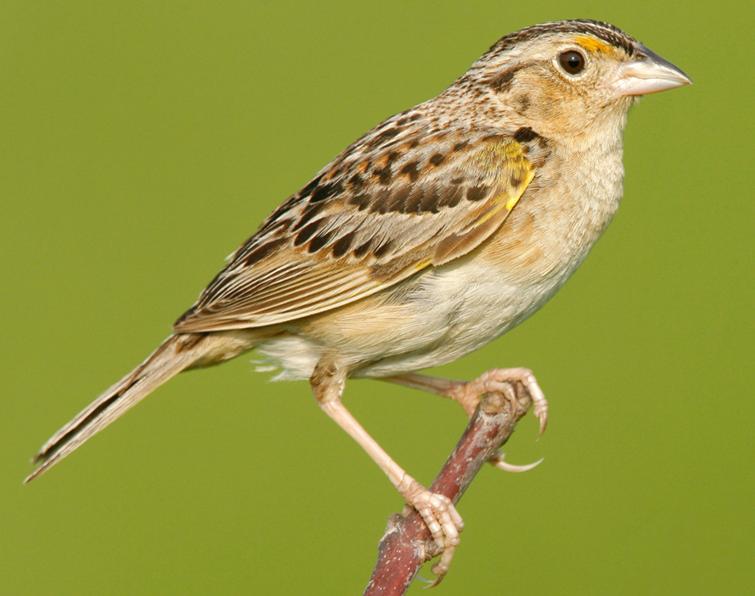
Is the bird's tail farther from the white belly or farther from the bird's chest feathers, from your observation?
the bird's chest feathers

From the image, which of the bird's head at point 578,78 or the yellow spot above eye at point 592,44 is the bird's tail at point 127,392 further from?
the yellow spot above eye at point 592,44

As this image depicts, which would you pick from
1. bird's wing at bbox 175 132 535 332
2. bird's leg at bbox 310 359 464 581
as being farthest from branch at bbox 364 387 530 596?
bird's wing at bbox 175 132 535 332

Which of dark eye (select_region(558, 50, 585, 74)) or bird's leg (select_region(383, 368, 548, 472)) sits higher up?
dark eye (select_region(558, 50, 585, 74))

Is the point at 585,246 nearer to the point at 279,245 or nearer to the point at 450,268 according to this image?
the point at 450,268

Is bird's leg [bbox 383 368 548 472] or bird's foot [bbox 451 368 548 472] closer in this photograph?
bird's foot [bbox 451 368 548 472]

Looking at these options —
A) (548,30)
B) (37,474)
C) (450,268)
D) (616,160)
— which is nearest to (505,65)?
(548,30)

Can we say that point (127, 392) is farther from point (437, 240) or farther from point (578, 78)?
point (578, 78)

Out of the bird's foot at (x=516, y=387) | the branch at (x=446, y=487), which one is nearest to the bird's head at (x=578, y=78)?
→ the bird's foot at (x=516, y=387)

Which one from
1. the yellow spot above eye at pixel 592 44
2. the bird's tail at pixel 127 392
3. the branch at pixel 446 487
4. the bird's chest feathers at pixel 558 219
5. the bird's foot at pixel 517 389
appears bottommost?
the branch at pixel 446 487
